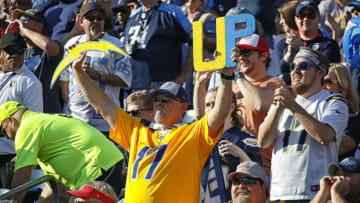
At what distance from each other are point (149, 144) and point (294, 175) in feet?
3.90

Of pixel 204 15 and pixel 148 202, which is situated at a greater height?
pixel 204 15

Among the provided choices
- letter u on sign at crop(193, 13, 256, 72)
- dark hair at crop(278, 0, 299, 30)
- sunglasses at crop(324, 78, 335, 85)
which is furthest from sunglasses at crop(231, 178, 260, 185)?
dark hair at crop(278, 0, 299, 30)

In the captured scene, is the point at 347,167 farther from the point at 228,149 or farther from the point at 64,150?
the point at 64,150

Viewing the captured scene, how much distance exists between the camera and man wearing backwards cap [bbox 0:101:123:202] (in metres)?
8.31

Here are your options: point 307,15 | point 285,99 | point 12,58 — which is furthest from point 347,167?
point 12,58

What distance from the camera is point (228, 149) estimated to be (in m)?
7.42

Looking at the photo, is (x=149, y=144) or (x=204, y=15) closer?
(x=149, y=144)

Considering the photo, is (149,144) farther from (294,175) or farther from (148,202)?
(294,175)

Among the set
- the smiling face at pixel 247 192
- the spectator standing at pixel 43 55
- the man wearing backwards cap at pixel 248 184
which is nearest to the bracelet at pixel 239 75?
the man wearing backwards cap at pixel 248 184

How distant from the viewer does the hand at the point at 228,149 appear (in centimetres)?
743

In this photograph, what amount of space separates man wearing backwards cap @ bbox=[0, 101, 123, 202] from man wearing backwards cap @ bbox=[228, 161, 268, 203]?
1.67 m

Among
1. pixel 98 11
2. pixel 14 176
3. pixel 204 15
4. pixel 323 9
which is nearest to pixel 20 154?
pixel 14 176

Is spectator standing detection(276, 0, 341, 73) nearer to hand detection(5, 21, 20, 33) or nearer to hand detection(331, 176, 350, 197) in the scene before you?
hand detection(331, 176, 350, 197)

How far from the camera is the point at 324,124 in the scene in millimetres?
7242
